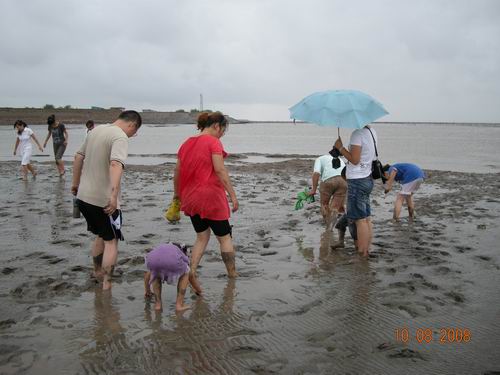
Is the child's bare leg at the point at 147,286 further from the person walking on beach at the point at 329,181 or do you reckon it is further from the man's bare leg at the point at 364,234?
the person walking on beach at the point at 329,181

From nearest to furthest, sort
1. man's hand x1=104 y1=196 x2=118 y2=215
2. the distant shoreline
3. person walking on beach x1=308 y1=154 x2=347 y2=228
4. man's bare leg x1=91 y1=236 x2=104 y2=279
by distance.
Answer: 1. man's hand x1=104 y1=196 x2=118 y2=215
2. man's bare leg x1=91 y1=236 x2=104 y2=279
3. person walking on beach x1=308 y1=154 x2=347 y2=228
4. the distant shoreline

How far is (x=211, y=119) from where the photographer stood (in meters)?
4.85

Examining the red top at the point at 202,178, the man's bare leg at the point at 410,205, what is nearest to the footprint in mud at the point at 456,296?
the red top at the point at 202,178

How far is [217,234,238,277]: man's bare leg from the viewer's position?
504cm

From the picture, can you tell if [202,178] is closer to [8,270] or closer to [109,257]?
[109,257]

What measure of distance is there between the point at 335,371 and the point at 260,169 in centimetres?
1586

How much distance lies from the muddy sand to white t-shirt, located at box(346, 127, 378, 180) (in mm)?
1218

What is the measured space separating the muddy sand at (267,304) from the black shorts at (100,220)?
668mm

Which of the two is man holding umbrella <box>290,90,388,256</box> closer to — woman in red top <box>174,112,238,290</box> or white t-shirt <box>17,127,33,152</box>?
woman in red top <box>174,112,238,290</box>

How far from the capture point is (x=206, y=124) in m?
4.87

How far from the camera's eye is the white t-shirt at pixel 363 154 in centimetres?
579

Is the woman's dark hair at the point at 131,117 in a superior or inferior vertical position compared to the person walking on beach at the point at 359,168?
superior
